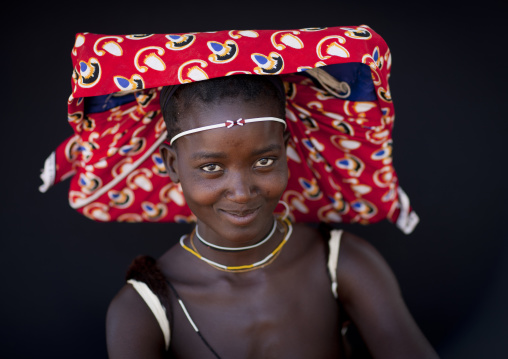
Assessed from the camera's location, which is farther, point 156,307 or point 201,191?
point 156,307

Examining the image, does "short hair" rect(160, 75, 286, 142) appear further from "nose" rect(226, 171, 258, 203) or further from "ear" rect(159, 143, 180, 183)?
"nose" rect(226, 171, 258, 203)

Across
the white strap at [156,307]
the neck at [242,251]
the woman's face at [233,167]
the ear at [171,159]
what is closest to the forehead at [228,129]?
the woman's face at [233,167]

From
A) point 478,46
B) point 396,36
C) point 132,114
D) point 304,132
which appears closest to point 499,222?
point 478,46

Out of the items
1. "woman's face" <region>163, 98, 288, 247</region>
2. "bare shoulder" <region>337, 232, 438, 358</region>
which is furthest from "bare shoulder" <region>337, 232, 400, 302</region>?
"woman's face" <region>163, 98, 288, 247</region>

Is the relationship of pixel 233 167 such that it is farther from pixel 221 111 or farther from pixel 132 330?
pixel 132 330

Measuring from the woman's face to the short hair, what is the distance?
1 cm

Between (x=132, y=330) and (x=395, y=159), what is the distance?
1227 millimetres

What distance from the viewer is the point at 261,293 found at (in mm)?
1464

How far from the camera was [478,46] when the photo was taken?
1969 mm

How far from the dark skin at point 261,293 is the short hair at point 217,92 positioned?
30 millimetres

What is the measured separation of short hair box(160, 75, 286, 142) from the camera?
4.00ft

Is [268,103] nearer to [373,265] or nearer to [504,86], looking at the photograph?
[373,265]

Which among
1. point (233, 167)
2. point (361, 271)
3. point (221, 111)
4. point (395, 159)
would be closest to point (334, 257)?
point (361, 271)

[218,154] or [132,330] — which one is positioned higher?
[218,154]
